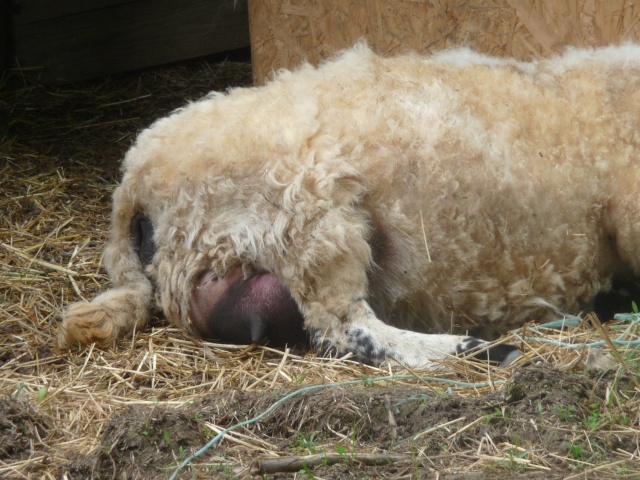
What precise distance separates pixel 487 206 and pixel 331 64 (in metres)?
0.98

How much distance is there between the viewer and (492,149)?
366cm

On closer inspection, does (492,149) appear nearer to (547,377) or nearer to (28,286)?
(547,377)

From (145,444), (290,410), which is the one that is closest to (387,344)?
(290,410)

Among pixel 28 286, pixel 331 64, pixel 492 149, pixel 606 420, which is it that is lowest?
pixel 28 286

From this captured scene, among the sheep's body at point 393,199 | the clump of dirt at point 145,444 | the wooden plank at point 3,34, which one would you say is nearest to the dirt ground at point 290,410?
the clump of dirt at point 145,444

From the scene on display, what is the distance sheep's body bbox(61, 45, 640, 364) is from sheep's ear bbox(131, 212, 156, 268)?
0.13 feet

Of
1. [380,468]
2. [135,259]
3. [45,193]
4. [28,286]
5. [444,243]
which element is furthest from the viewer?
[45,193]

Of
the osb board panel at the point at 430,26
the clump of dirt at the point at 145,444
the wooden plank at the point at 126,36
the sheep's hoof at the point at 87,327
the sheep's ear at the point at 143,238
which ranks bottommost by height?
the sheep's hoof at the point at 87,327

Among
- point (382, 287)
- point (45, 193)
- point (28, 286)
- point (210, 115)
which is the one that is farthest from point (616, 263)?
point (45, 193)

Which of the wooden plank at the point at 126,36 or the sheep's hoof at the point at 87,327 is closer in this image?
the sheep's hoof at the point at 87,327

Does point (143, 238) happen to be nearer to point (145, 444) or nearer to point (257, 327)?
point (257, 327)

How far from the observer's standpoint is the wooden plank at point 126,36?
21.0 feet

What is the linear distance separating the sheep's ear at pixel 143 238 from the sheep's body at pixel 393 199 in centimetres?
4

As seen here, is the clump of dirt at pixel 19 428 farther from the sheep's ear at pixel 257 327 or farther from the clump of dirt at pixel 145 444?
the sheep's ear at pixel 257 327
